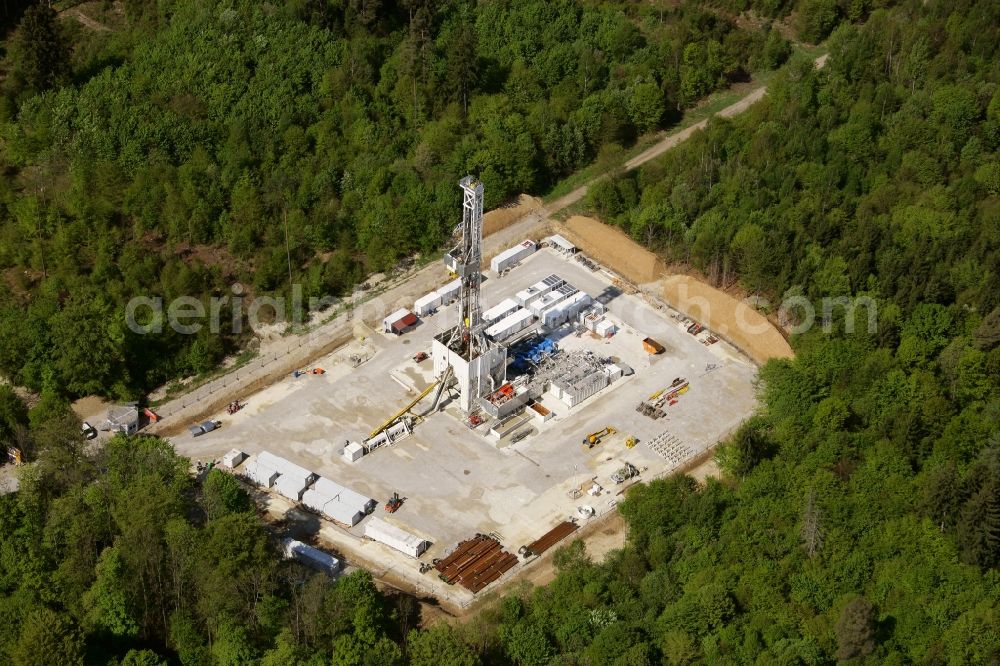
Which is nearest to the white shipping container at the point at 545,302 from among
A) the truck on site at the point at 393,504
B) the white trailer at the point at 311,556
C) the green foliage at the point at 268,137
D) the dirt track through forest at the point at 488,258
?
the dirt track through forest at the point at 488,258

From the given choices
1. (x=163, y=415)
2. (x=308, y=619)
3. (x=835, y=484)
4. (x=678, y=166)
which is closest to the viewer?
(x=308, y=619)

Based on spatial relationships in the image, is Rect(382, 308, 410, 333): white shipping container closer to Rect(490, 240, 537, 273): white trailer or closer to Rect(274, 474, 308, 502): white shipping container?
Rect(490, 240, 537, 273): white trailer

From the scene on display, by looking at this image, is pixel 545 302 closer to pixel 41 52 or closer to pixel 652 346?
pixel 652 346

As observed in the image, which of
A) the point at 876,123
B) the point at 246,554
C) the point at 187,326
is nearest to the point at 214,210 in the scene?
the point at 187,326

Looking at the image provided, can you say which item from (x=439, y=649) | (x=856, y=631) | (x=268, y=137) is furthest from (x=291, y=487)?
(x=268, y=137)

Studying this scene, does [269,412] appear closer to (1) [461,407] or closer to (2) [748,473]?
(1) [461,407]

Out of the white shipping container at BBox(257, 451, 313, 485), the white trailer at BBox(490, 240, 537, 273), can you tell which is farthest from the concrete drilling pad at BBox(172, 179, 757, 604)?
the white trailer at BBox(490, 240, 537, 273)
